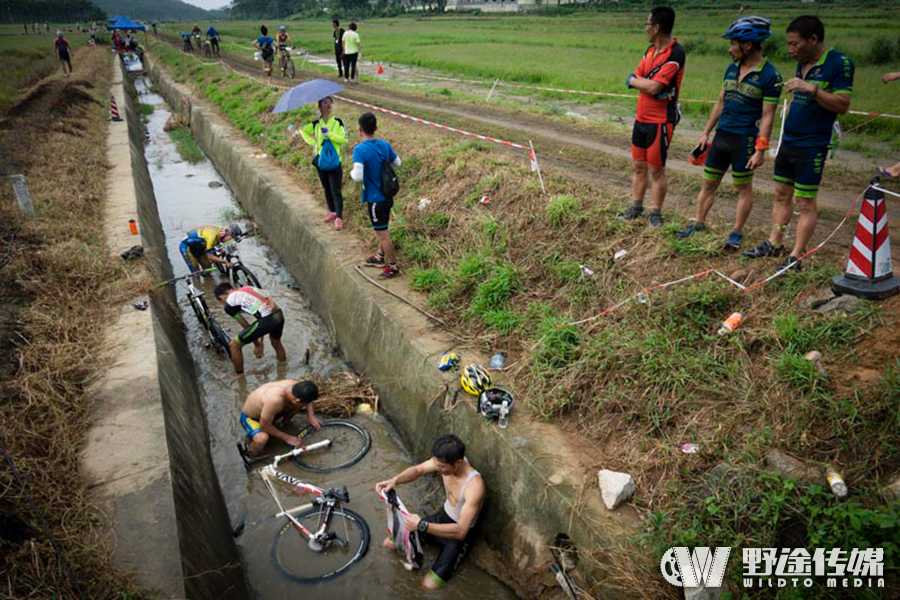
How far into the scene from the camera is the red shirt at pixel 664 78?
222 inches

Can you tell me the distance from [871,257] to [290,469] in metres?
6.39

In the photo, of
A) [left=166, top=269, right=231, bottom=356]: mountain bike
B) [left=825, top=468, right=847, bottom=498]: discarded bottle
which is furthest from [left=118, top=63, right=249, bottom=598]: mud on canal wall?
[left=825, top=468, right=847, bottom=498]: discarded bottle

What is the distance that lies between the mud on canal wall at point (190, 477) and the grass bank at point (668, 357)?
3169mm

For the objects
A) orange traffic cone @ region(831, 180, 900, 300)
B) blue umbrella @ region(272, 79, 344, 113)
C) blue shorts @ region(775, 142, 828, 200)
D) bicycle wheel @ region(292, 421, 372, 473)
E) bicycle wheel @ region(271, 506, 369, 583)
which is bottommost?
bicycle wheel @ region(271, 506, 369, 583)

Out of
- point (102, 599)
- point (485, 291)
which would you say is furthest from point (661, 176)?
point (102, 599)

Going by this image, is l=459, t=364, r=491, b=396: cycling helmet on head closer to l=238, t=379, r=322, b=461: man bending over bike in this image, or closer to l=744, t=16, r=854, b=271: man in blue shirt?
l=238, t=379, r=322, b=461: man bending over bike

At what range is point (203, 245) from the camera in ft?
31.9

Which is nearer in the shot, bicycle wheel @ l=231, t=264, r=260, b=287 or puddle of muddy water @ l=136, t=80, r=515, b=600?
puddle of muddy water @ l=136, t=80, r=515, b=600

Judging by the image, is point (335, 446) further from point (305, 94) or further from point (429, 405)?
point (305, 94)

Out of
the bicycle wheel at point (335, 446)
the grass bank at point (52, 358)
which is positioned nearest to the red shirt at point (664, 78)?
the bicycle wheel at point (335, 446)

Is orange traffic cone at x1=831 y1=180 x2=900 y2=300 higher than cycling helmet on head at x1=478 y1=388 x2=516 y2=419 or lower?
higher

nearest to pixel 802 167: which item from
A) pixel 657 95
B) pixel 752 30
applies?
pixel 752 30

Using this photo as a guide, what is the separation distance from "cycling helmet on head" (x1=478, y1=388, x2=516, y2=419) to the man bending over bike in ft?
7.15

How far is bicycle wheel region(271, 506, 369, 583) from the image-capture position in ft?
17.2
